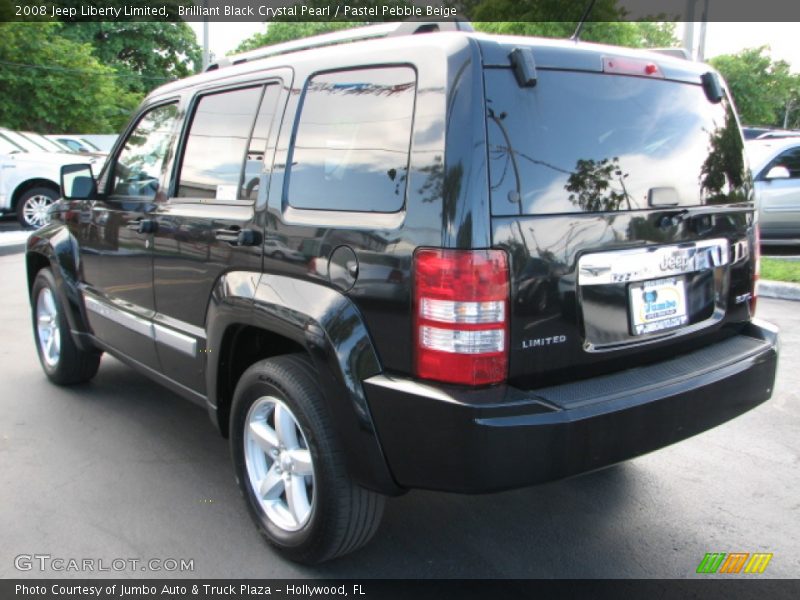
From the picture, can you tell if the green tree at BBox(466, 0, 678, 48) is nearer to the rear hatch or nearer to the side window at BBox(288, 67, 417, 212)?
the rear hatch

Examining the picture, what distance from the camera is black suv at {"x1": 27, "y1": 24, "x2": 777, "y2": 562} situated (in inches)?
85.6

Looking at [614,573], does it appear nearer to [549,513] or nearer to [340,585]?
[549,513]

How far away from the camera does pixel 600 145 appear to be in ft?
7.93

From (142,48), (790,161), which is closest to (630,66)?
(790,161)

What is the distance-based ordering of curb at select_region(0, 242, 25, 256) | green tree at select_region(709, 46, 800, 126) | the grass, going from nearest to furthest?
the grass
curb at select_region(0, 242, 25, 256)
green tree at select_region(709, 46, 800, 126)

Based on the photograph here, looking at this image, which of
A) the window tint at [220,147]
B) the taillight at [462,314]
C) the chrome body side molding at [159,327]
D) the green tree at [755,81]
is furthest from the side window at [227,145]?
the green tree at [755,81]

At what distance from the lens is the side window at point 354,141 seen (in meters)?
2.34

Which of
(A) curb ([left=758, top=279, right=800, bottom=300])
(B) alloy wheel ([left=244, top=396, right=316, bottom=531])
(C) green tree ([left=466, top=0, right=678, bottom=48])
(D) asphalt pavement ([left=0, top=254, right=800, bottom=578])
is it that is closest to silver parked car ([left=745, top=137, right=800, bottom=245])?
(A) curb ([left=758, top=279, right=800, bottom=300])

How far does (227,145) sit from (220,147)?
65 mm

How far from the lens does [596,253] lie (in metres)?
2.37

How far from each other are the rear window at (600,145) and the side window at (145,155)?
6.71 feet

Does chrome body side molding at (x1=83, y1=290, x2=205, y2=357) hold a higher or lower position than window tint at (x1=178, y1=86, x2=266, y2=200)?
lower

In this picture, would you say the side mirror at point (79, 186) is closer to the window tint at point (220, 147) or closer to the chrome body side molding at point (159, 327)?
the chrome body side molding at point (159, 327)

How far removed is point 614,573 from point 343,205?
172 centimetres
